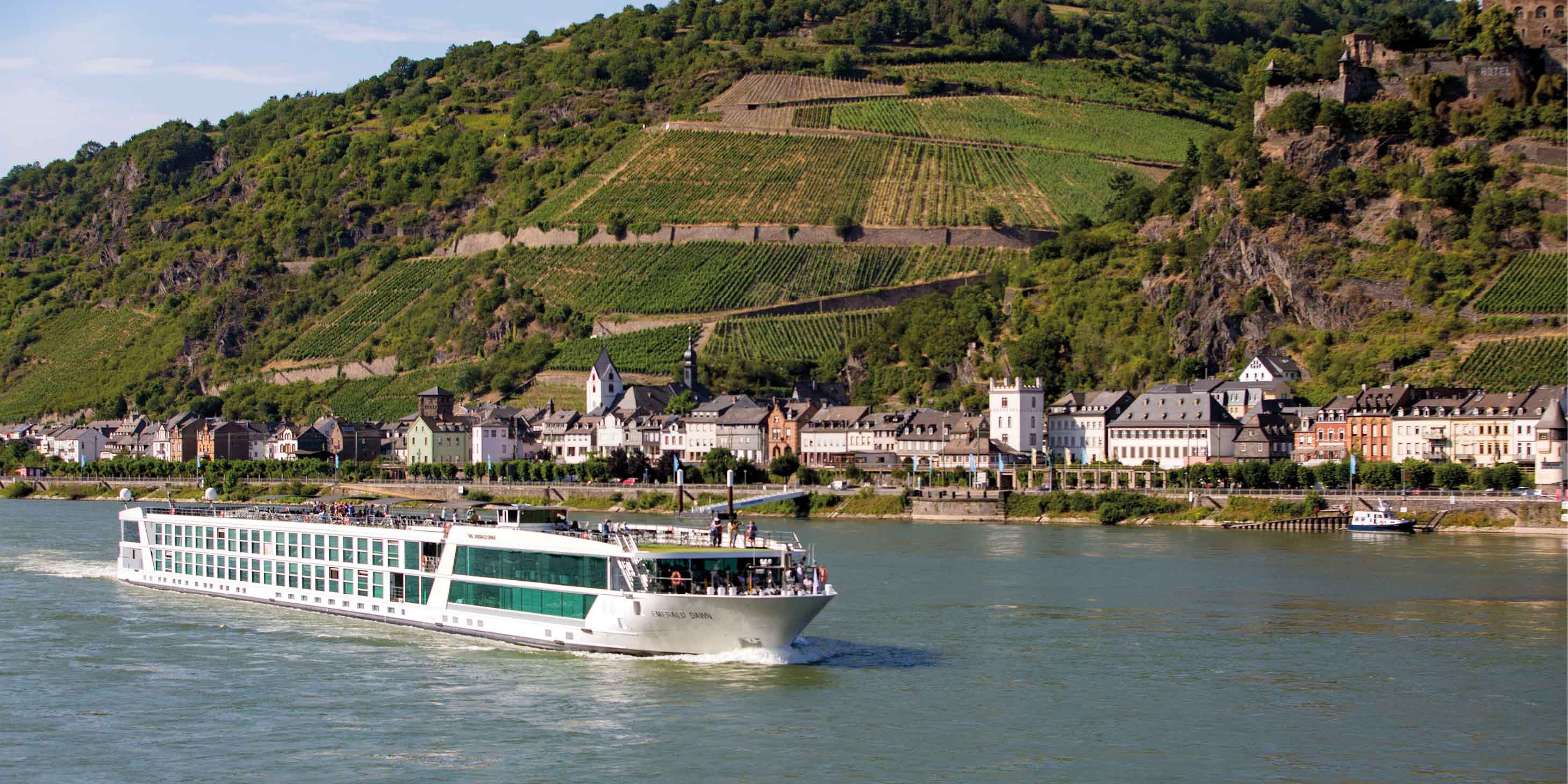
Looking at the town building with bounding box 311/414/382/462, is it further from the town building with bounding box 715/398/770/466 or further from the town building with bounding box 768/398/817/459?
the town building with bounding box 768/398/817/459

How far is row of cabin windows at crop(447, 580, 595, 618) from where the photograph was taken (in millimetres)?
34484

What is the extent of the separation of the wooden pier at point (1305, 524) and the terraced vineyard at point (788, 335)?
4474 centimetres

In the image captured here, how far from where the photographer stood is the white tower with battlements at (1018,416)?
8669 cm

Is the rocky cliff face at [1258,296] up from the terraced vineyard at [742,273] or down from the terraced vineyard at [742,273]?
down

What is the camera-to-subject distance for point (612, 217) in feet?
429

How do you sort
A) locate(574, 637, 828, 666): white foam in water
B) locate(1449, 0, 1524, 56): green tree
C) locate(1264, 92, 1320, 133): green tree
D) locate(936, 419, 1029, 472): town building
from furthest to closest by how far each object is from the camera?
locate(1264, 92, 1320, 133): green tree
locate(1449, 0, 1524, 56): green tree
locate(936, 419, 1029, 472): town building
locate(574, 637, 828, 666): white foam in water

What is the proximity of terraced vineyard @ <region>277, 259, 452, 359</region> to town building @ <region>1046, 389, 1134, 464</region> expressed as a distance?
199 feet

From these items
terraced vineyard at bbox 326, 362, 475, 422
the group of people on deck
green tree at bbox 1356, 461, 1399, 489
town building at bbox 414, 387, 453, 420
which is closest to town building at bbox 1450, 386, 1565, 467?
green tree at bbox 1356, 461, 1399, 489

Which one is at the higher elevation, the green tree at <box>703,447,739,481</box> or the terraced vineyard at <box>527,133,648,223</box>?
the terraced vineyard at <box>527,133,648,223</box>

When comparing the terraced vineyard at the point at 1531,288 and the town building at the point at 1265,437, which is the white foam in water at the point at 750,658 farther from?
the terraced vineyard at the point at 1531,288

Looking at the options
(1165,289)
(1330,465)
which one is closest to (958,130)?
(1165,289)

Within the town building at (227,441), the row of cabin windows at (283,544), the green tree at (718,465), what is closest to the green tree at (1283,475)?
the green tree at (718,465)

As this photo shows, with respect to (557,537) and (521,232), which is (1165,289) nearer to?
(521,232)

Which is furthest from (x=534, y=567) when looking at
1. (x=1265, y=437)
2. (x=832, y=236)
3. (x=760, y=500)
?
(x=832, y=236)
